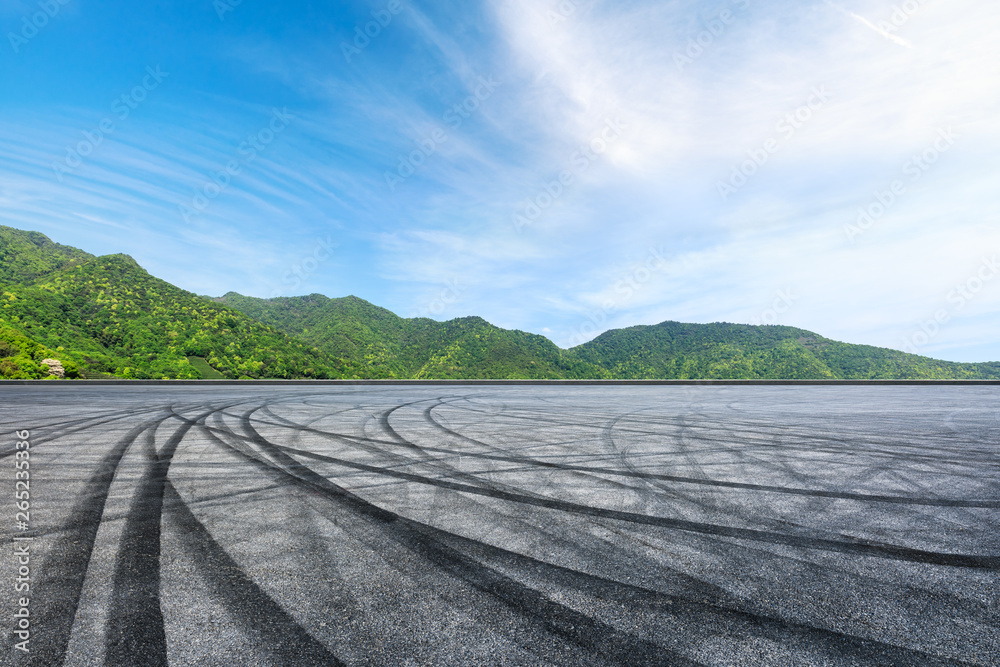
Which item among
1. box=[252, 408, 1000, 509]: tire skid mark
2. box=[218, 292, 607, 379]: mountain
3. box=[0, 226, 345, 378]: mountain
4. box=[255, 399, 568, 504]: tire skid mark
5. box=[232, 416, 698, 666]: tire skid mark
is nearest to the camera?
box=[232, 416, 698, 666]: tire skid mark

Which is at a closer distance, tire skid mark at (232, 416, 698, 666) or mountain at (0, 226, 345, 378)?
tire skid mark at (232, 416, 698, 666)

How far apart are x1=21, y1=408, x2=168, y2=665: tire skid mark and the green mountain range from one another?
153 feet

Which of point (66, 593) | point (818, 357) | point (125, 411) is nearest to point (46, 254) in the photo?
point (125, 411)

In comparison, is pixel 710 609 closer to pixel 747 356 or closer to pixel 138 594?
pixel 138 594

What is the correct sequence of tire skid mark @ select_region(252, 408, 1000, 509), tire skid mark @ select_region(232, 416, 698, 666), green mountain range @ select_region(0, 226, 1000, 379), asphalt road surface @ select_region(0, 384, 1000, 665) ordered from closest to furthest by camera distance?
tire skid mark @ select_region(232, 416, 698, 666) → asphalt road surface @ select_region(0, 384, 1000, 665) → tire skid mark @ select_region(252, 408, 1000, 509) → green mountain range @ select_region(0, 226, 1000, 379)

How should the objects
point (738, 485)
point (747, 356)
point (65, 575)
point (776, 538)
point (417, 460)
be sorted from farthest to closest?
point (747, 356) < point (417, 460) < point (738, 485) < point (776, 538) < point (65, 575)

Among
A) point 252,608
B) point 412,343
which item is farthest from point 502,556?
point 412,343

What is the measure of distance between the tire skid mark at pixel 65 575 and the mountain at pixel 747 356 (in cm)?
7221

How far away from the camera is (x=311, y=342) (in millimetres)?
88500

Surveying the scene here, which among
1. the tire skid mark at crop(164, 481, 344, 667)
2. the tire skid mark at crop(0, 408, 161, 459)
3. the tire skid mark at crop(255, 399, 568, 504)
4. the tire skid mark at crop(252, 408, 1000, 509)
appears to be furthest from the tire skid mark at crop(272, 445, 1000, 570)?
the tire skid mark at crop(0, 408, 161, 459)

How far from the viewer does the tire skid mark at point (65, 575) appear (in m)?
2.31

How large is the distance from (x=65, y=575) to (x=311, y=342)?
301ft

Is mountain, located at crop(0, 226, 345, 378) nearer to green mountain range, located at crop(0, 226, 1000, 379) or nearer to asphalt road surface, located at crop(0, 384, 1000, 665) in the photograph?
green mountain range, located at crop(0, 226, 1000, 379)

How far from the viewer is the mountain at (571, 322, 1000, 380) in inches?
2739
